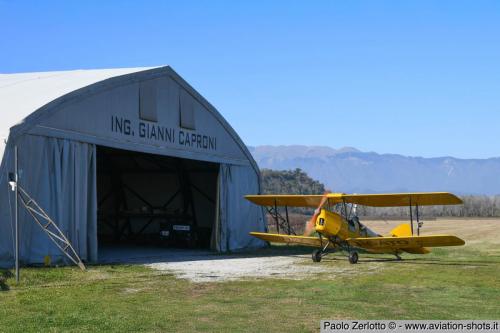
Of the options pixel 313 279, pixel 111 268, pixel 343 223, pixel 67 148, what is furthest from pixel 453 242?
pixel 67 148

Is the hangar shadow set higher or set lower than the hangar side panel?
lower

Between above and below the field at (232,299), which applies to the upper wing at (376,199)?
above

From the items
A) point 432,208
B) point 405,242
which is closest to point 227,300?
point 405,242

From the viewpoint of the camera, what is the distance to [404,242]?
65.9 ft

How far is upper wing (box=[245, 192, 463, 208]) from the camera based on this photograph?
19.5 meters

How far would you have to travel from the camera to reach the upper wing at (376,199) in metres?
19.5

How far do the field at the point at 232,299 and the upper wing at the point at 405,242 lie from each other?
1.43m

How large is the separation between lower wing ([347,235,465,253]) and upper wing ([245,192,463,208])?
3.62ft

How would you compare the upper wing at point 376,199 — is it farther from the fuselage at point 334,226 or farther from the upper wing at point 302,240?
the upper wing at point 302,240

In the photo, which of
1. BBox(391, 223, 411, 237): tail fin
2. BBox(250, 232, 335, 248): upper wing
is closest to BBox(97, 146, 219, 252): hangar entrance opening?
BBox(250, 232, 335, 248): upper wing

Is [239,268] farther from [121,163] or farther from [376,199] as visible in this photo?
[121,163]

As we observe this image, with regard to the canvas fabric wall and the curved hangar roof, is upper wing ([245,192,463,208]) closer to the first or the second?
the curved hangar roof

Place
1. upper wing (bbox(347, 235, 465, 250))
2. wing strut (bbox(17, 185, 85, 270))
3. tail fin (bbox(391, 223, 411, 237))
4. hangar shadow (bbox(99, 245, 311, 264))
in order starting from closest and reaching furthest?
wing strut (bbox(17, 185, 85, 270))
upper wing (bbox(347, 235, 465, 250))
hangar shadow (bbox(99, 245, 311, 264))
tail fin (bbox(391, 223, 411, 237))

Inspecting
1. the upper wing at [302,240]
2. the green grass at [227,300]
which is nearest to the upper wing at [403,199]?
the upper wing at [302,240]
